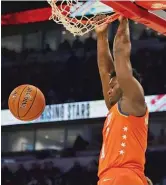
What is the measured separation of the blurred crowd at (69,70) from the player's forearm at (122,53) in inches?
234

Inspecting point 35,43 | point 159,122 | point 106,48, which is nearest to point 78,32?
point 106,48

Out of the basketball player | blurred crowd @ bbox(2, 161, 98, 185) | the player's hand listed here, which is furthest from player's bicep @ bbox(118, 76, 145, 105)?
blurred crowd @ bbox(2, 161, 98, 185)

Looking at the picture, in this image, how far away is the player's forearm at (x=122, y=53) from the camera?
8.19ft

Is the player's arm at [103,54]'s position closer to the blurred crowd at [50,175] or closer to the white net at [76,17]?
the white net at [76,17]

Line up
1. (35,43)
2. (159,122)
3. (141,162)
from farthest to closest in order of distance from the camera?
(35,43) < (159,122) < (141,162)

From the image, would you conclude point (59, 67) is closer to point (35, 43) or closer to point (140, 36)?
point (35, 43)

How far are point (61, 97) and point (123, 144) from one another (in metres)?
6.77

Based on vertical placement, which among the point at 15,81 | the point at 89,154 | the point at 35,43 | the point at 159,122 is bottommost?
the point at 89,154

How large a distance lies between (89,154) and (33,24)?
3.13 metres

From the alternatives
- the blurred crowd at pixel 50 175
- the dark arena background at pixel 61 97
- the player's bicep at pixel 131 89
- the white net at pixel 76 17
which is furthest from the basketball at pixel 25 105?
the blurred crowd at pixel 50 175

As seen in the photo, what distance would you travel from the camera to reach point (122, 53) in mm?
2568

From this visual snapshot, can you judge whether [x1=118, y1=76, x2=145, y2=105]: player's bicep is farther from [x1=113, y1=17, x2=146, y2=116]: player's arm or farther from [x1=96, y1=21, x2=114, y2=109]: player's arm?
[x1=96, y1=21, x2=114, y2=109]: player's arm

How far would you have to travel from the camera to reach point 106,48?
305 centimetres

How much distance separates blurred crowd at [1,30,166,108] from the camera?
28.7 feet
